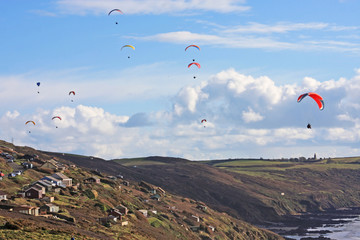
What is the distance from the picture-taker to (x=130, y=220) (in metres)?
101

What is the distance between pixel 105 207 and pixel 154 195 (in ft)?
169

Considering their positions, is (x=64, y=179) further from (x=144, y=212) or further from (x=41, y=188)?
(x=41, y=188)

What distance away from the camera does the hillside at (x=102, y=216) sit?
67.9m

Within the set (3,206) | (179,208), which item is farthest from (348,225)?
(3,206)

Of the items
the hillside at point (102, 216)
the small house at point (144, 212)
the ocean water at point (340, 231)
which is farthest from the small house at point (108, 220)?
the ocean water at point (340, 231)

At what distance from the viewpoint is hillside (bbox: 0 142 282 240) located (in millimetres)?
67938

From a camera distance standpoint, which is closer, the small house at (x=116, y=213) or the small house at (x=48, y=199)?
the small house at (x=48, y=199)

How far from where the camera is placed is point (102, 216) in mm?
95938

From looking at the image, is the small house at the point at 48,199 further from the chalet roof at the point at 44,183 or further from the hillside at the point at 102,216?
the chalet roof at the point at 44,183

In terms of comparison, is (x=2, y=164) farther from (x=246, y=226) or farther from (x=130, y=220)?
(x=246, y=226)

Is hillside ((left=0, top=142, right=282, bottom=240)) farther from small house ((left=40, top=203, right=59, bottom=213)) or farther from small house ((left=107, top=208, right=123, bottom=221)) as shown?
small house ((left=40, top=203, right=59, bottom=213))

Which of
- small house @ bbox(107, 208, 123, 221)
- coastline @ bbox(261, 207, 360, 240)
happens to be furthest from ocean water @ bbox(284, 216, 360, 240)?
small house @ bbox(107, 208, 123, 221)

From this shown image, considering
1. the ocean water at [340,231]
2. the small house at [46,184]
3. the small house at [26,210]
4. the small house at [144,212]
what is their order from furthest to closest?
the ocean water at [340,231] < the small house at [144,212] < the small house at [46,184] < the small house at [26,210]

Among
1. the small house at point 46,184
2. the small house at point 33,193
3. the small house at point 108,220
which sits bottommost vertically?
the small house at point 108,220
